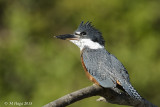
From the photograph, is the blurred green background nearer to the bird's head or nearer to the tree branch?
the bird's head

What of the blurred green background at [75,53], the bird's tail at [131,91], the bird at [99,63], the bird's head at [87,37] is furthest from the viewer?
the blurred green background at [75,53]

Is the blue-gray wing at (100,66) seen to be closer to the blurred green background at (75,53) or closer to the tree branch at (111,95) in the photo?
the tree branch at (111,95)

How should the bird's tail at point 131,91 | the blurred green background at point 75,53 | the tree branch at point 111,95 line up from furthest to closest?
the blurred green background at point 75,53, the bird's tail at point 131,91, the tree branch at point 111,95

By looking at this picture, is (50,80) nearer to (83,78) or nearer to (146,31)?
(83,78)

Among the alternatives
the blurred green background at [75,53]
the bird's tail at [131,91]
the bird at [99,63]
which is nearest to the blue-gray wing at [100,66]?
the bird at [99,63]

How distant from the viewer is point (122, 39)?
435 cm

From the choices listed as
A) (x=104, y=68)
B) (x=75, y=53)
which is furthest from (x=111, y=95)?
(x=75, y=53)

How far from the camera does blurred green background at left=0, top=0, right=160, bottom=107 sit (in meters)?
4.23

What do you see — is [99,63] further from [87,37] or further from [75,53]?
[75,53]

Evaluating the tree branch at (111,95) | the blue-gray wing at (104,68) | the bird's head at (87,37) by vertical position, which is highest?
the bird's head at (87,37)

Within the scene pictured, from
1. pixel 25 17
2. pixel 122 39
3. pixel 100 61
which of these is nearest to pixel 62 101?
pixel 100 61

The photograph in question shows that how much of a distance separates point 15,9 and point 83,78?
1382 mm

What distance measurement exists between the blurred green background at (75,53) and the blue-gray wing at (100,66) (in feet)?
A: 2.94

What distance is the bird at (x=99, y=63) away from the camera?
3.02 meters
